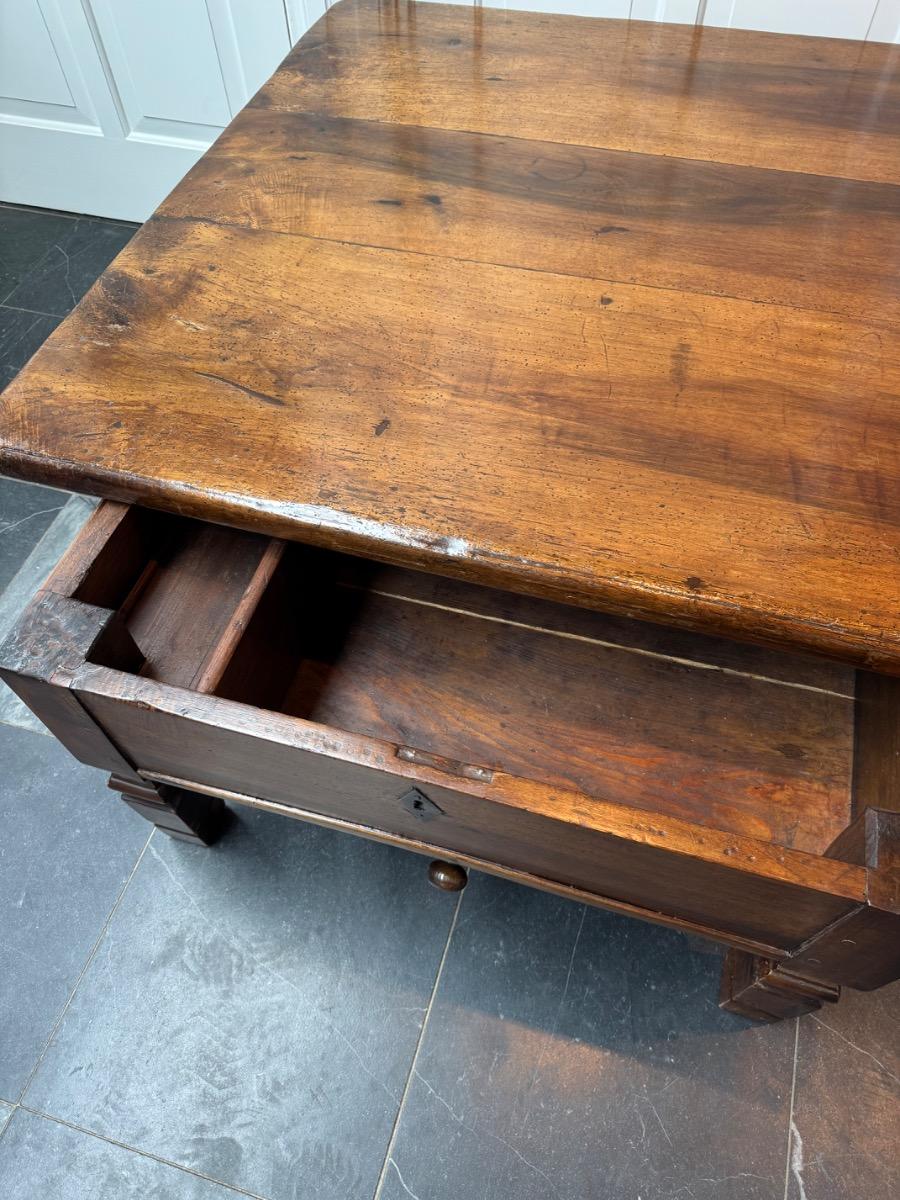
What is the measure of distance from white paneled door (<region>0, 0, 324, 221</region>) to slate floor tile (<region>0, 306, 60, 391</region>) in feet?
1.01

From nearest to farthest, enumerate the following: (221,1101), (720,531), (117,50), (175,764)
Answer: (720,531), (175,764), (221,1101), (117,50)

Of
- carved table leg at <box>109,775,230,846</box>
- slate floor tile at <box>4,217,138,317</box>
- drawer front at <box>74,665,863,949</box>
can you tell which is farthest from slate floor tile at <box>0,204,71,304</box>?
drawer front at <box>74,665,863,949</box>

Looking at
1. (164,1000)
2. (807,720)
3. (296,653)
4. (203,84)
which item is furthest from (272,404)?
(203,84)

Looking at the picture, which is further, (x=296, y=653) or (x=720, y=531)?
(x=296, y=653)

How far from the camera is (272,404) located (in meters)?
0.66

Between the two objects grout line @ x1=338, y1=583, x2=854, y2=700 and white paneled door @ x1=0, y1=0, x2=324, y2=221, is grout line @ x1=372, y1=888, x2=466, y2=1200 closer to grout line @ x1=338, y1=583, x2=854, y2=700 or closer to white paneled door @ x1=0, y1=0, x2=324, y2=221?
grout line @ x1=338, y1=583, x2=854, y2=700

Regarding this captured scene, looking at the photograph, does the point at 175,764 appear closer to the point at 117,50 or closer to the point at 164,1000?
the point at 164,1000

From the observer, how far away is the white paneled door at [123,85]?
133 centimetres

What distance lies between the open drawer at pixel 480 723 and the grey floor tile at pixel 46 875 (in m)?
0.20

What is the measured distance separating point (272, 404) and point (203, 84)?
1.06 m

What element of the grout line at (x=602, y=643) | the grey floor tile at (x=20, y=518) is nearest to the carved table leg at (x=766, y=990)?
the grout line at (x=602, y=643)

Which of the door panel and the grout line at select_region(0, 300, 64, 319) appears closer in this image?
the door panel

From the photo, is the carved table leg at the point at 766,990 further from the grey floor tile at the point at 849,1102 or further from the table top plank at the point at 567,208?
the table top plank at the point at 567,208

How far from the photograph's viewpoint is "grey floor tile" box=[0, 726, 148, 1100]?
35.3 inches
